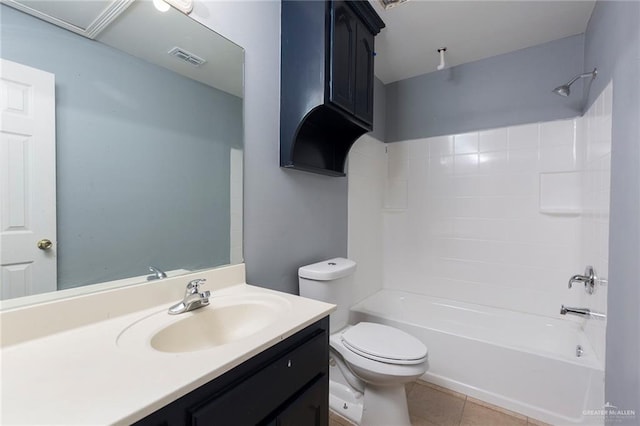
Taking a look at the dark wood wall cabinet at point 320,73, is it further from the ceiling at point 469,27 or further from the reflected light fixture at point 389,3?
the ceiling at point 469,27

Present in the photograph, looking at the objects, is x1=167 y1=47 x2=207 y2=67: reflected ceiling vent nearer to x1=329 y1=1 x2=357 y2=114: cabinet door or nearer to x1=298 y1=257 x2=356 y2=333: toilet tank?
x1=329 y1=1 x2=357 y2=114: cabinet door

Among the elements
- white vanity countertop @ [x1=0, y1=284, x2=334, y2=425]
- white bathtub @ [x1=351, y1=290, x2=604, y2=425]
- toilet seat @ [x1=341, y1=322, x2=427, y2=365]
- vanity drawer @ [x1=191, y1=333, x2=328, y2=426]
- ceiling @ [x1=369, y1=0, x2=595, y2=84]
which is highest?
ceiling @ [x1=369, y1=0, x2=595, y2=84]

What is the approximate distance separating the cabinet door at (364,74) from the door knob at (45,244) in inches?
54.5

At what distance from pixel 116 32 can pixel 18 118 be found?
1.34 feet

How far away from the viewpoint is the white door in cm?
70

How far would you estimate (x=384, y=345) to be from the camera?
1375mm

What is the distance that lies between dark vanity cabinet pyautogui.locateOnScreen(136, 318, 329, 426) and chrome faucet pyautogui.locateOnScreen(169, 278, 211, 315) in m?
0.35

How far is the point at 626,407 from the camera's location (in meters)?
1.00

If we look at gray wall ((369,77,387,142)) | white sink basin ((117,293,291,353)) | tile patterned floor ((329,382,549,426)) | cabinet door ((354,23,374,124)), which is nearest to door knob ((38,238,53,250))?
white sink basin ((117,293,291,353))

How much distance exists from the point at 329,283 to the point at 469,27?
6.22ft

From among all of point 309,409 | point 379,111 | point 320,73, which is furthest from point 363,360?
point 379,111

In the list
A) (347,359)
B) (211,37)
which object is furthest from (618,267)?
(211,37)

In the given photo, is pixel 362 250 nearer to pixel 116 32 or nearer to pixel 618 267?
pixel 618 267

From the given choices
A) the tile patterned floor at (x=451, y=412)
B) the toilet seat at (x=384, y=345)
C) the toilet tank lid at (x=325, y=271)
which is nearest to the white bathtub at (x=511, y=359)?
the tile patterned floor at (x=451, y=412)
